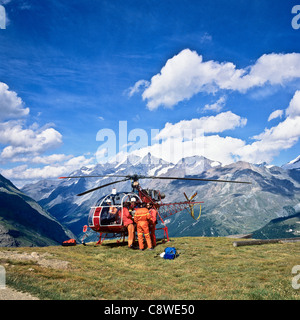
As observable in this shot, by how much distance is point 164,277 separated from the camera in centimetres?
1280

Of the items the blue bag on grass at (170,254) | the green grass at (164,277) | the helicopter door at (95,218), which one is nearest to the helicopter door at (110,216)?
the helicopter door at (95,218)

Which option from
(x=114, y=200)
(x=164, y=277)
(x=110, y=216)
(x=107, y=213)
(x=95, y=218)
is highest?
(x=114, y=200)

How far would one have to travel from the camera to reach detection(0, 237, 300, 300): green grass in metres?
9.14

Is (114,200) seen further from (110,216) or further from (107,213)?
(110,216)

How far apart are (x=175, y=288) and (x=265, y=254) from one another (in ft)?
33.9

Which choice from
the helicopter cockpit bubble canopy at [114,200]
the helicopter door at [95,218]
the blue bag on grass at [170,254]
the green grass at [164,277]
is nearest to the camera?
the green grass at [164,277]

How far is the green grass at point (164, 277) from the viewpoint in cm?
914

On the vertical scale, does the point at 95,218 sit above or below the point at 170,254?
above

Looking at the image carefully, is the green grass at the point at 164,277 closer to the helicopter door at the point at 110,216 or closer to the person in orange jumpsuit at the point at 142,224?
the person in orange jumpsuit at the point at 142,224

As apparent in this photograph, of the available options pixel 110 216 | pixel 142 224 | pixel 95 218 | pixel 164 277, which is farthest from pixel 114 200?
pixel 164 277

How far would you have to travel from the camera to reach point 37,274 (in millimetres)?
10859

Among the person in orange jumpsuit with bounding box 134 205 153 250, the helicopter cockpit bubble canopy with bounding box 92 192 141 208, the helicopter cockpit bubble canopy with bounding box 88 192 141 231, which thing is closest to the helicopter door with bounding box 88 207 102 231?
the helicopter cockpit bubble canopy with bounding box 88 192 141 231
